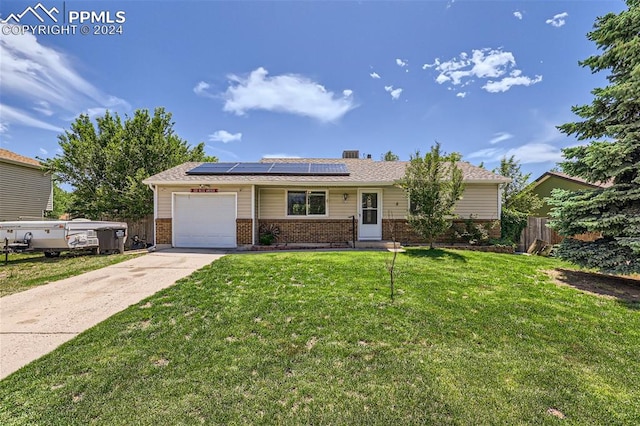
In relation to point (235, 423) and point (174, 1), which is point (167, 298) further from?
point (174, 1)

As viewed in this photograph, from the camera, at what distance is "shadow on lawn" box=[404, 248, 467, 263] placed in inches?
296

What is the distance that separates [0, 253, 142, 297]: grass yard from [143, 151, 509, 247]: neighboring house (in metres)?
2.59

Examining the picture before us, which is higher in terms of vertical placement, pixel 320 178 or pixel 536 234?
pixel 320 178

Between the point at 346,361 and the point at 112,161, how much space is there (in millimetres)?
17484

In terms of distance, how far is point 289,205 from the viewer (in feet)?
36.1

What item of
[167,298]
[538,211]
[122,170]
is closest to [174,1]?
[167,298]

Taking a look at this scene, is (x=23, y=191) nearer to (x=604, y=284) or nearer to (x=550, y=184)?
(x=604, y=284)

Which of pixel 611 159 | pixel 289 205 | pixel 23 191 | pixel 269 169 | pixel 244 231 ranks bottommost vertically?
pixel 244 231

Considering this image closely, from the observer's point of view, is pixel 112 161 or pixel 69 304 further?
pixel 112 161

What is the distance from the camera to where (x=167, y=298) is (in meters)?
4.58

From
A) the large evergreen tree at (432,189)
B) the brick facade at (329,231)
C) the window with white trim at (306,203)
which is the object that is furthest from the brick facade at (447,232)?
the window with white trim at (306,203)

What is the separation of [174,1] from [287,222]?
319 inches

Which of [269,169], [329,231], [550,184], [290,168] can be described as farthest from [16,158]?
[550,184]
